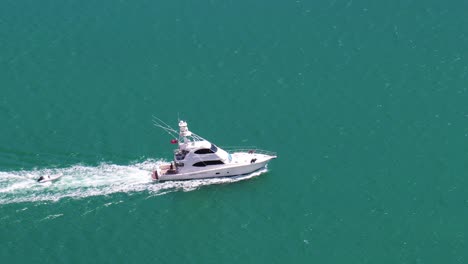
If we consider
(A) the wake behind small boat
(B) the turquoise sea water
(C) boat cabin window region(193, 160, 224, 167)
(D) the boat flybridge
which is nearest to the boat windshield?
(D) the boat flybridge

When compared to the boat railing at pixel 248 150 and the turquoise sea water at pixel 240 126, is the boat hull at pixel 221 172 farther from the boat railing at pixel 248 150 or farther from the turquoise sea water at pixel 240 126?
the boat railing at pixel 248 150

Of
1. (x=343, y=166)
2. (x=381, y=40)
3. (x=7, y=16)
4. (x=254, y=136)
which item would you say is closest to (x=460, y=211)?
(x=343, y=166)

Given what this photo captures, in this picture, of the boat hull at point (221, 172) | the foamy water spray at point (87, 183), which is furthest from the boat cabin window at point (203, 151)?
the foamy water spray at point (87, 183)

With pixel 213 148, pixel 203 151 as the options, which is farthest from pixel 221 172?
pixel 203 151

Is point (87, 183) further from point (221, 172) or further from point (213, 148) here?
point (221, 172)

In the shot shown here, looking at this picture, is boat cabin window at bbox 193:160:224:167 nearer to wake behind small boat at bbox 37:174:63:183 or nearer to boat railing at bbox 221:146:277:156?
boat railing at bbox 221:146:277:156
